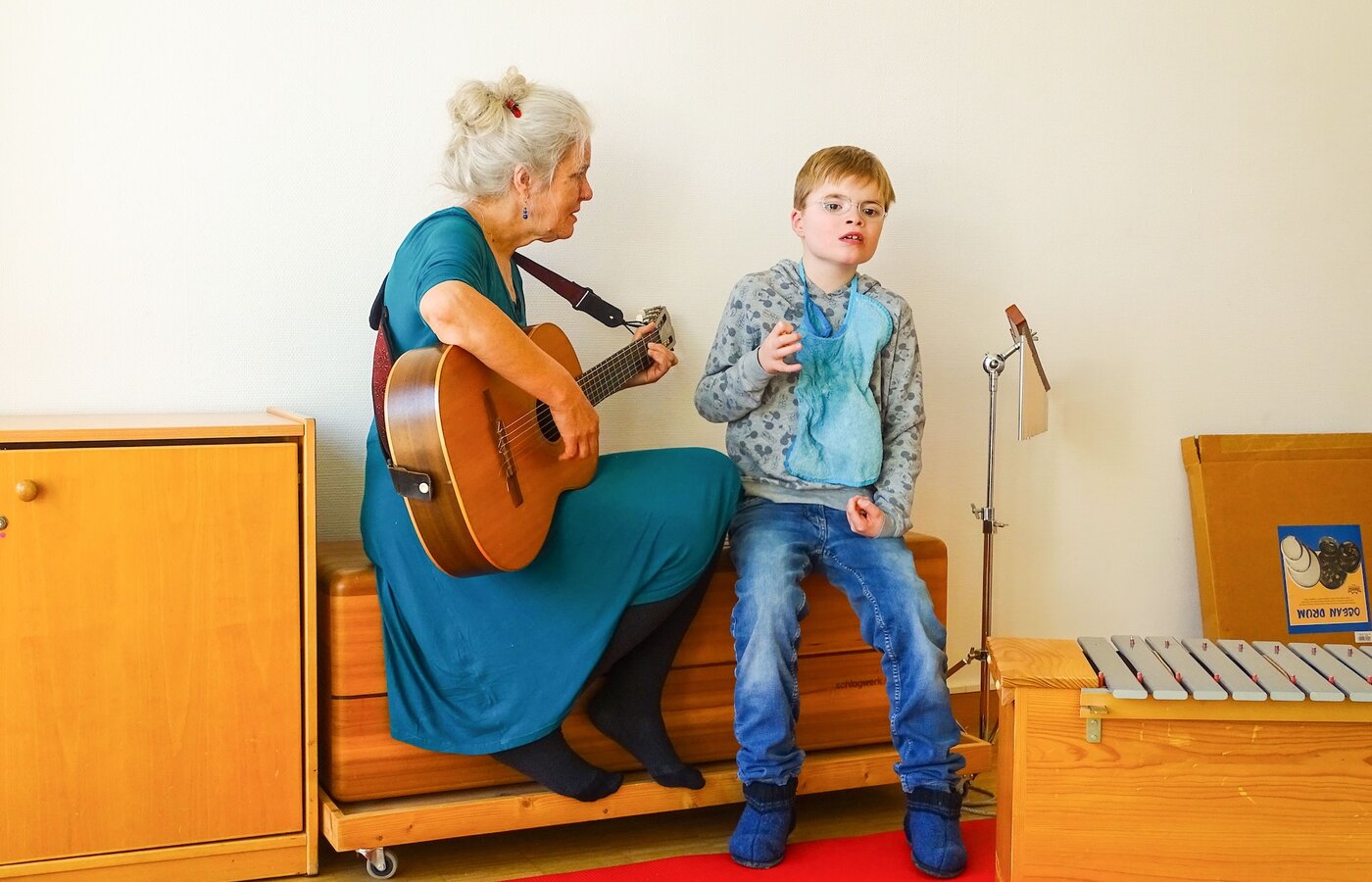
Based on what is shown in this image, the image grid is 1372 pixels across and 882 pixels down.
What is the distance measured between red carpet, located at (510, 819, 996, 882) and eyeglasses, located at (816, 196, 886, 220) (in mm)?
1028

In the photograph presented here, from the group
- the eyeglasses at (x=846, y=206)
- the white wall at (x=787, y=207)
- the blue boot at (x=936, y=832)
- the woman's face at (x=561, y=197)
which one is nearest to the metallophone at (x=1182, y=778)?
the blue boot at (x=936, y=832)

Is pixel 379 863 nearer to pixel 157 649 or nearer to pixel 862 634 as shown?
pixel 157 649

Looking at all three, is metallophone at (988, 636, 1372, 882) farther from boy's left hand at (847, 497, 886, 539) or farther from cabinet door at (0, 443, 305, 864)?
cabinet door at (0, 443, 305, 864)

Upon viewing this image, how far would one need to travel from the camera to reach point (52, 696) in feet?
5.39

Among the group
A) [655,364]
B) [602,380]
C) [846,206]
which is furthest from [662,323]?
[846,206]

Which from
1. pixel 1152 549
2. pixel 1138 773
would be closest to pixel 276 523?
pixel 1138 773

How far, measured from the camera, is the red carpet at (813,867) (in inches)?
70.0

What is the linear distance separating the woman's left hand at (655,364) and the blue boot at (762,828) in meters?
0.67

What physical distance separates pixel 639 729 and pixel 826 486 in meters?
0.50

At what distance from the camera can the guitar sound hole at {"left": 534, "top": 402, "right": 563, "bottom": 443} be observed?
1.77 metres

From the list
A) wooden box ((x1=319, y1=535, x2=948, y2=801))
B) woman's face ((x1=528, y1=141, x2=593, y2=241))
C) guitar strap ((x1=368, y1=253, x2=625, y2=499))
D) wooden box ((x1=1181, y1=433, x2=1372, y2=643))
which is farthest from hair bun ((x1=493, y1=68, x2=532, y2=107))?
wooden box ((x1=1181, y1=433, x2=1372, y2=643))

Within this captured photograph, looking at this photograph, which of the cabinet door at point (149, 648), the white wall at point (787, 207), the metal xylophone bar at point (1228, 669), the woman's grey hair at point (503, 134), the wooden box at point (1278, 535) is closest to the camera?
Result: the metal xylophone bar at point (1228, 669)

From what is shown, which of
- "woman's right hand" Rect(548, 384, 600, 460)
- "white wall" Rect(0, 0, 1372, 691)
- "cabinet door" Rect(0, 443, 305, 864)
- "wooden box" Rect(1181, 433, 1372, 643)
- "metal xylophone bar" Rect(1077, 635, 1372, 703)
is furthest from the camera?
"wooden box" Rect(1181, 433, 1372, 643)

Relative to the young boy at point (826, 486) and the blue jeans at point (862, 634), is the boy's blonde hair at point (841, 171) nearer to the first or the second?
the young boy at point (826, 486)
